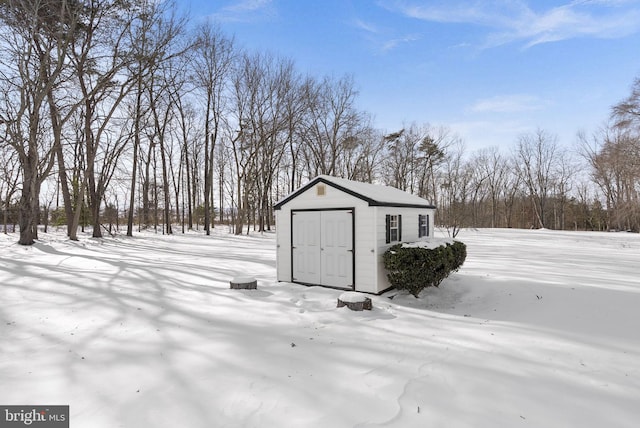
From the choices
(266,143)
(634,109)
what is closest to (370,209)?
(266,143)

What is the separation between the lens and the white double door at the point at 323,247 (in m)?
A: 6.98

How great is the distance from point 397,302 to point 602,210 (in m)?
37.7

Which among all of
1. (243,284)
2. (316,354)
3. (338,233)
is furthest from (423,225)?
(316,354)

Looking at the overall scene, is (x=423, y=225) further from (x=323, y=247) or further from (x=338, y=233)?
(x=323, y=247)

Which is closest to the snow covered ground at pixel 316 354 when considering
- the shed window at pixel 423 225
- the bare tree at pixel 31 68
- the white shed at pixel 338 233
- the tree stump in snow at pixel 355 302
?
the tree stump in snow at pixel 355 302

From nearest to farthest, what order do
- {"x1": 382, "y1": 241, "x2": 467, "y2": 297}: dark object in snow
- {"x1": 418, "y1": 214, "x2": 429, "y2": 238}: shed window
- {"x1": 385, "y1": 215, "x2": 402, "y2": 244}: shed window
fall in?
{"x1": 382, "y1": 241, "x2": 467, "y2": 297}: dark object in snow
{"x1": 385, "y1": 215, "x2": 402, "y2": 244}: shed window
{"x1": 418, "y1": 214, "x2": 429, "y2": 238}: shed window

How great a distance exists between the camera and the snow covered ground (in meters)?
2.65

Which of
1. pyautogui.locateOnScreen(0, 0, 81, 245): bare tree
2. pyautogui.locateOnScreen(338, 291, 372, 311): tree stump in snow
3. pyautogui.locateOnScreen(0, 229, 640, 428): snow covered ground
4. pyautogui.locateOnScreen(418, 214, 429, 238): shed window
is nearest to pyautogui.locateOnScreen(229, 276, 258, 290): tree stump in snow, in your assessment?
pyautogui.locateOnScreen(0, 229, 640, 428): snow covered ground

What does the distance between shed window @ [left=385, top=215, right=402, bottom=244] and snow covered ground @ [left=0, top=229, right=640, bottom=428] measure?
4.32ft

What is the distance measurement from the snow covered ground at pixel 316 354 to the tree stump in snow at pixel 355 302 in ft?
0.40

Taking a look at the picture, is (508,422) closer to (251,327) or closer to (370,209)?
(251,327)

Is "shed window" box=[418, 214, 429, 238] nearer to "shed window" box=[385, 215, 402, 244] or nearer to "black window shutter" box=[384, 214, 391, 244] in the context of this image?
"shed window" box=[385, 215, 402, 244]

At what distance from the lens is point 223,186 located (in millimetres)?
35125

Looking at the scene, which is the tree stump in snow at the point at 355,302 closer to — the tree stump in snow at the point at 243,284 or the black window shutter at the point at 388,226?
the black window shutter at the point at 388,226
